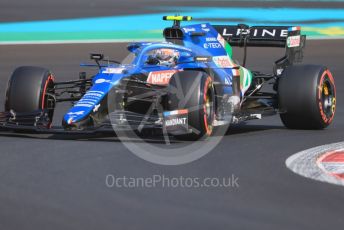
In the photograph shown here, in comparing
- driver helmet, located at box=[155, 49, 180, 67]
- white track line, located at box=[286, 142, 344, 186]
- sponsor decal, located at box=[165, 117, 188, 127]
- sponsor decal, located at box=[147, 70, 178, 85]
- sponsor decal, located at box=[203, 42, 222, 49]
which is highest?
sponsor decal, located at box=[203, 42, 222, 49]

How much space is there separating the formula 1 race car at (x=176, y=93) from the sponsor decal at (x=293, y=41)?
18 centimetres

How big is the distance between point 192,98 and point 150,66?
3.51 ft

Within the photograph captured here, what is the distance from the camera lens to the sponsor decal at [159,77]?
31.2ft

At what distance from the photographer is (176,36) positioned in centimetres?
1077

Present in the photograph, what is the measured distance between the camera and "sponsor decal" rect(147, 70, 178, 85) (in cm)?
950

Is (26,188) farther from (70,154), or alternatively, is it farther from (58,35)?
(58,35)

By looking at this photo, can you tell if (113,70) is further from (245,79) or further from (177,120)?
(245,79)

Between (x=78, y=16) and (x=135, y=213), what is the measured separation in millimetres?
24007

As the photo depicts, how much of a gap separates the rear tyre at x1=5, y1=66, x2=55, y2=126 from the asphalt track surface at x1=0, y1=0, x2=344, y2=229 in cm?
40

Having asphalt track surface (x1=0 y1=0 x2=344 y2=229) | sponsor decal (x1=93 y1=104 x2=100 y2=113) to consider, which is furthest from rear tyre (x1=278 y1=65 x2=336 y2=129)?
sponsor decal (x1=93 y1=104 x2=100 y2=113)

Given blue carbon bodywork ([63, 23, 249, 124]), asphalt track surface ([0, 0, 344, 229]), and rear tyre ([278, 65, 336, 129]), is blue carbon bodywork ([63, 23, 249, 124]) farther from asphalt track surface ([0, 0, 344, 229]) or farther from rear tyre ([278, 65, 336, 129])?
rear tyre ([278, 65, 336, 129])

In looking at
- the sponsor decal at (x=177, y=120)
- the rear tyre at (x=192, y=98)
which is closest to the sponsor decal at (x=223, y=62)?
the rear tyre at (x=192, y=98)

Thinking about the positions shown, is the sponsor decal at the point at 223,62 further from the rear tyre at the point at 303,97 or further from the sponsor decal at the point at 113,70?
the sponsor decal at the point at 113,70

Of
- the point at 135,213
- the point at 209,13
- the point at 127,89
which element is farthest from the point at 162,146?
the point at 209,13
